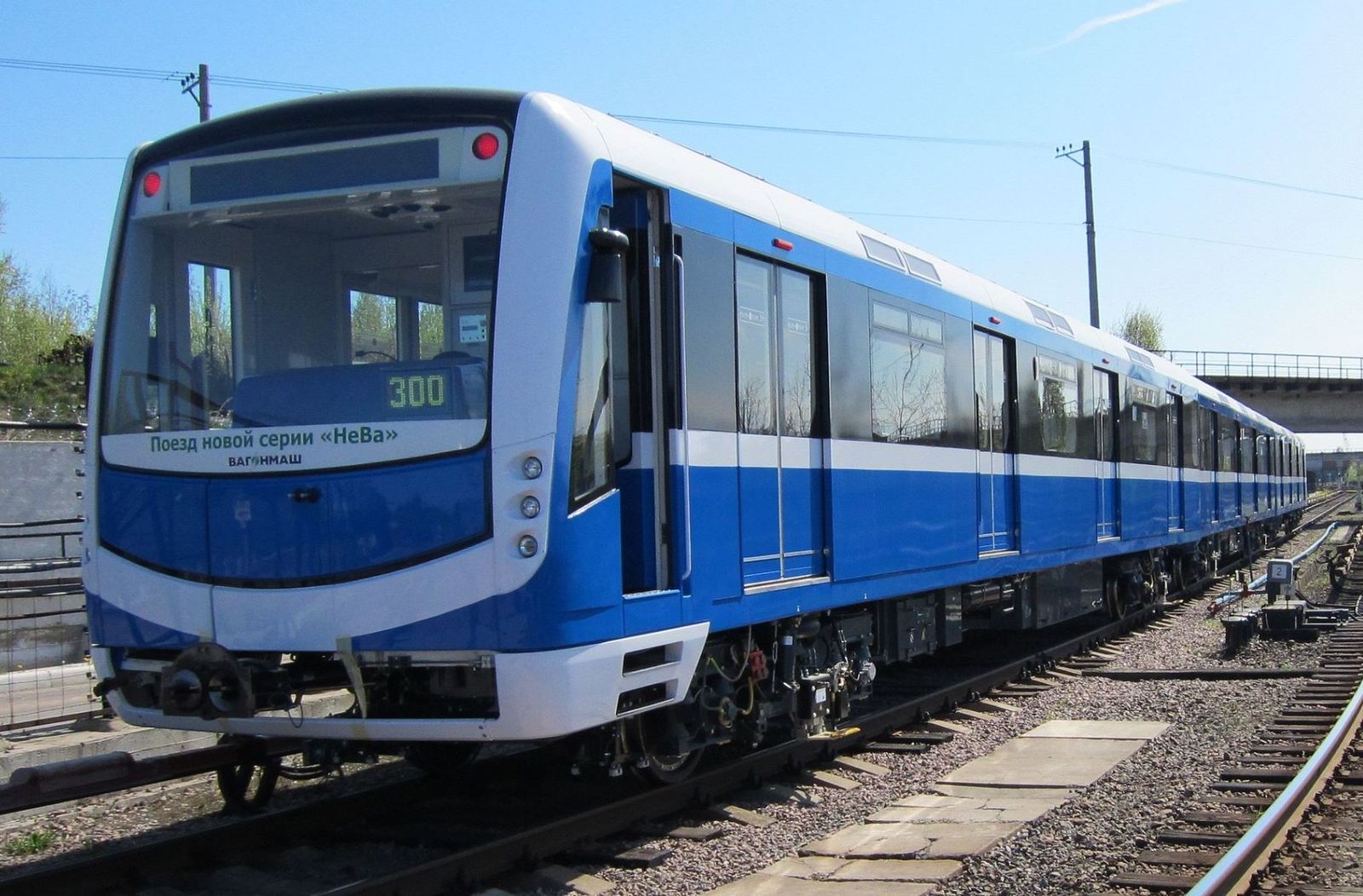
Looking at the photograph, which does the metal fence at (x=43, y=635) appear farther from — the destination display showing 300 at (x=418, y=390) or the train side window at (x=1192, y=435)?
the train side window at (x=1192, y=435)

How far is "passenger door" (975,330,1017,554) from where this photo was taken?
10742 mm

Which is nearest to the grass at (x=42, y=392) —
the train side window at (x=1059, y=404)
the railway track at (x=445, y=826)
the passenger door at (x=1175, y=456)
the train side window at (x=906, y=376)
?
the train side window at (x=1059, y=404)

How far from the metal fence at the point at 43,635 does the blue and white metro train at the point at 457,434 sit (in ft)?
11.9

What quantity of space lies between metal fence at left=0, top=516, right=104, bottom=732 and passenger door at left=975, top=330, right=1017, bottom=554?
6642mm

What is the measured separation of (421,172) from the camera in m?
5.86

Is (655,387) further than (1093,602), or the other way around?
(1093,602)

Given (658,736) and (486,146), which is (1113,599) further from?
(486,146)

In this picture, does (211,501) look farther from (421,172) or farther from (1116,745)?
(1116,745)

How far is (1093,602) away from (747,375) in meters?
9.31

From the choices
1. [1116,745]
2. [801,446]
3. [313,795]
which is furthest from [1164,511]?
[313,795]

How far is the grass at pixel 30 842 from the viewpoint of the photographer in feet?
22.1

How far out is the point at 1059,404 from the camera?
1312cm

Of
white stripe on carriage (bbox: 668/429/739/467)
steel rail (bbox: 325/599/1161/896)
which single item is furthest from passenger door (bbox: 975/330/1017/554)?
white stripe on carriage (bbox: 668/429/739/467)

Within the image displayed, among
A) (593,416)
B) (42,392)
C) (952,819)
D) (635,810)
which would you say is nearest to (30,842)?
(635,810)
